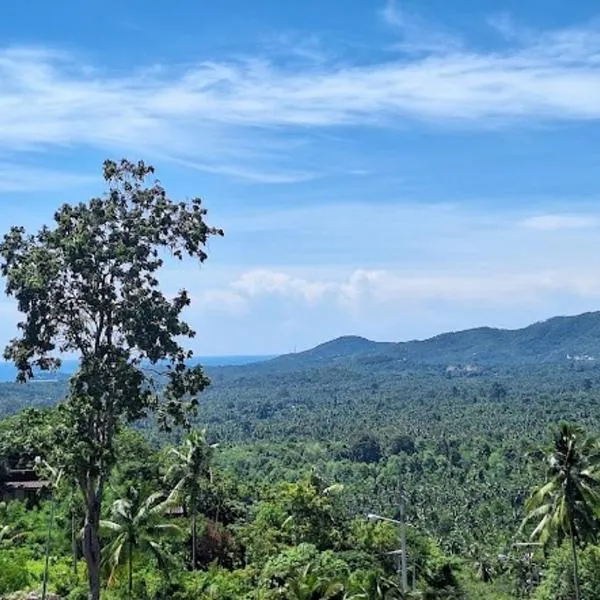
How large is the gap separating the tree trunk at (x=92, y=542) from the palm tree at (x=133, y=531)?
8994mm

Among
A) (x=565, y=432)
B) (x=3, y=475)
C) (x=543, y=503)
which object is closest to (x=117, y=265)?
(x=565, y=432)

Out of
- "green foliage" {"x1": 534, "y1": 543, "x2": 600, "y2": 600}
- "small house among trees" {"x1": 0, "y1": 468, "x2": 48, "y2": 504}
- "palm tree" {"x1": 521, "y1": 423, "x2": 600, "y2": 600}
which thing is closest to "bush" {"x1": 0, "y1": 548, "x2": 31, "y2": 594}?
"small house among trees" {"x1": 0, "y1": 468, "x2": 48, "y2": 504}

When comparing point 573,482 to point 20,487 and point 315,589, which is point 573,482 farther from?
point 20,487

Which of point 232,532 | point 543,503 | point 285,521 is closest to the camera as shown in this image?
point 543,503

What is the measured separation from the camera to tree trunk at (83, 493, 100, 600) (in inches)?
1027

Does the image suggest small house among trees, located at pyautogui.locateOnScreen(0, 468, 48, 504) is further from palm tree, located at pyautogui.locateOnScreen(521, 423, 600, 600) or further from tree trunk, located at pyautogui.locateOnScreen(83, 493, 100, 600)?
palm tree, located at pyautogui.locateOnScreen(521, 423, 600, 600)

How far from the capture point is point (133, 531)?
35938mm

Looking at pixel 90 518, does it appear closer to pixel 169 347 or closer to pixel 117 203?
pixel 169 347

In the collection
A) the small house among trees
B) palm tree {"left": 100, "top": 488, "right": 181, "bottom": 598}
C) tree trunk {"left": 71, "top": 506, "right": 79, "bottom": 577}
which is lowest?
tree trunk {"left": 71, "top": 506, "right": 79, "bottom": 577}

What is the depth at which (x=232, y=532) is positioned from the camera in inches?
2151

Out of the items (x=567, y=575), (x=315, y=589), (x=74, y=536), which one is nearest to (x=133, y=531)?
(x=315, y=589)

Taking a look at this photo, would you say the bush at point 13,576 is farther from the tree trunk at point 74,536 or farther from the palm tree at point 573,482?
the palm tree at point 573,482

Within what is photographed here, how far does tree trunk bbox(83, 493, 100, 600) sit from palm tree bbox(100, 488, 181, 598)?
354 inches

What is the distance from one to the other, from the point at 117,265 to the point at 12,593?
18.0 metres
